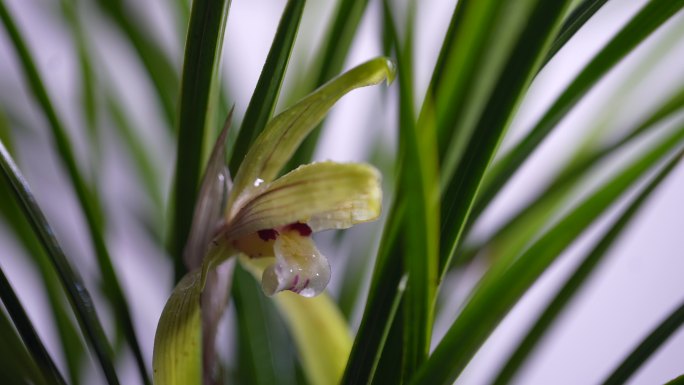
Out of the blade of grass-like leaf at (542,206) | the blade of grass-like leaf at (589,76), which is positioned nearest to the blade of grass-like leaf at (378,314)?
the blade of grass-like leaf at (589,76)

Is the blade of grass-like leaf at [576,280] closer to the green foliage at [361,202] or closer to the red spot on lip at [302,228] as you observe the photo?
Answer: the green foliage at [361,202]

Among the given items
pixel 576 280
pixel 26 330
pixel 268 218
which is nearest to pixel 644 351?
pixel 576 280

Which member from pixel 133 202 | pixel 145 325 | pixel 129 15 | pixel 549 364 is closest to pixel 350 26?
pixel 129 15

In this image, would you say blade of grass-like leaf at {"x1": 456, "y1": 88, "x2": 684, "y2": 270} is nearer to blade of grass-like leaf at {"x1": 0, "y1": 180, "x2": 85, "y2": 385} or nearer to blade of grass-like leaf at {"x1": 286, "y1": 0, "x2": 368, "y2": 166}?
Result: blade of grass-like leaf at {"x1": 286, "y1": 0, "x2": 368, "y2": 166}

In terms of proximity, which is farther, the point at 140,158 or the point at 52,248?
the point at 140,158

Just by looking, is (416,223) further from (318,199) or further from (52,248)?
(52,248)
